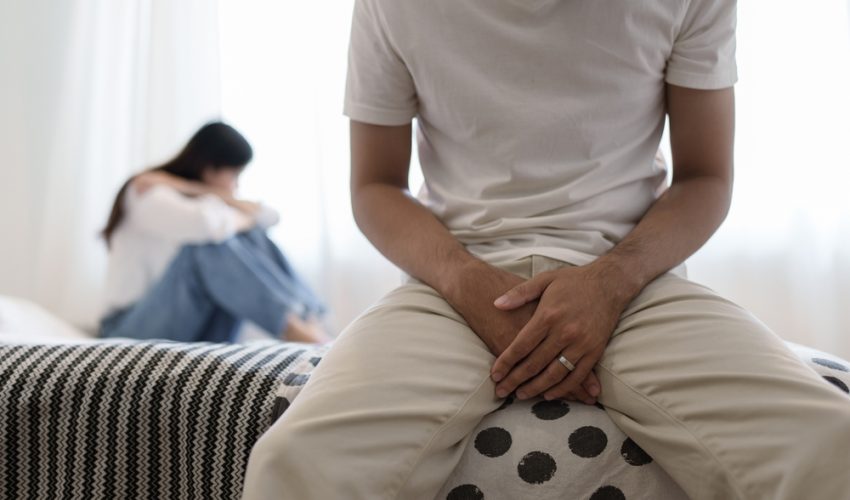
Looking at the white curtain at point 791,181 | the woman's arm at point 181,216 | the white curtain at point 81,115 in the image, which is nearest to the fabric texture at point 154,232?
the woman's arm at point 181,216

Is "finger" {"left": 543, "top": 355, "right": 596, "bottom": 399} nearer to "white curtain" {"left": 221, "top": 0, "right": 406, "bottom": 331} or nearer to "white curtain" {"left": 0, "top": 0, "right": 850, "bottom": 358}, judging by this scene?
"white curtain" {"left": 0, "top": 0, "right": 850, "bottom": 358}

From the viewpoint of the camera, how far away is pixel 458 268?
2.80 feet

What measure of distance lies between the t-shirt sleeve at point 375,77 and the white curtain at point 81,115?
1837mm

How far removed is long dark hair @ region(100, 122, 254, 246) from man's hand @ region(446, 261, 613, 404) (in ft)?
5.62

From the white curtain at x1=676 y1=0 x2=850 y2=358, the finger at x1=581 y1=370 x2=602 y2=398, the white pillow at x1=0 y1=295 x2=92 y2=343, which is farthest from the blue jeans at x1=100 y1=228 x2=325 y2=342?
the finger at x1=581 y1=370 x2=602 y2=398

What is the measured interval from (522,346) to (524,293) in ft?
0.20

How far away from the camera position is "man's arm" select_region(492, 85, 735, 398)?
77cm

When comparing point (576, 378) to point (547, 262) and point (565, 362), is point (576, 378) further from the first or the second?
point (547, 262)

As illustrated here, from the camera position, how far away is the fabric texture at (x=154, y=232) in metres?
2.22

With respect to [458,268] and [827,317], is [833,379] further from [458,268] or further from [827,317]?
[827,317]

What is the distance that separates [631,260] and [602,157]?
0.14m

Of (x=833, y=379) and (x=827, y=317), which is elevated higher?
(x=833, y=379)

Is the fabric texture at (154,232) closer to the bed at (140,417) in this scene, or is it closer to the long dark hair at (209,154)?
the long dark hair at (209,154)

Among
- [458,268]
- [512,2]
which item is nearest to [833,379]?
[458,268]
